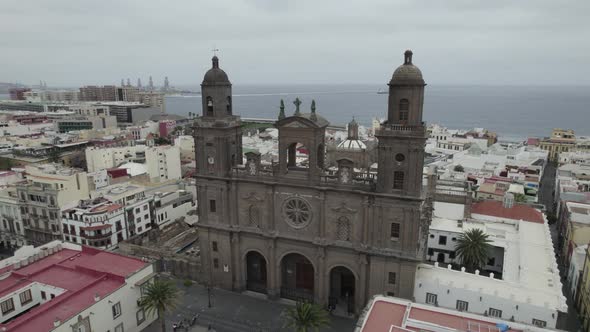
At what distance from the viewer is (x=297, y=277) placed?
4206cm

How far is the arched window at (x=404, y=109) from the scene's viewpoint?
32719 mm

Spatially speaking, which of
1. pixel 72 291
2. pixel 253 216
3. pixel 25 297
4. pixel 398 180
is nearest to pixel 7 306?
pixel 25 297

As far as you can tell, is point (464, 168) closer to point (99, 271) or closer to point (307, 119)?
point (307, 119)

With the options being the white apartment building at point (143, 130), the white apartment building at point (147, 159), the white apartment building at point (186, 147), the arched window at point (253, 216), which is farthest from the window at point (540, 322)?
the white apartment building at point (143, 130)

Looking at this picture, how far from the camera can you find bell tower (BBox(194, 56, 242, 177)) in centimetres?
3912

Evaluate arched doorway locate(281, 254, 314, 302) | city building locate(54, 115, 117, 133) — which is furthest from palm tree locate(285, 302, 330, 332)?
city building locate(54, 115, 117, 133)

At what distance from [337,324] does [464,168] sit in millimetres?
54707

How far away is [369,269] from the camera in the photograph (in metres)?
36.6

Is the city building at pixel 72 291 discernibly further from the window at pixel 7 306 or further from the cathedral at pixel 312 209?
the cathedral at pixel 312 209

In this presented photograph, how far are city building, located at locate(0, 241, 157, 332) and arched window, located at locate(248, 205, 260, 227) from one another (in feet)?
33.3

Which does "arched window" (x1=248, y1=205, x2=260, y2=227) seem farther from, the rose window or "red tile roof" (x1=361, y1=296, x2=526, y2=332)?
"red tile roof" (x1=361, y1=296, x2=526, y2=332)

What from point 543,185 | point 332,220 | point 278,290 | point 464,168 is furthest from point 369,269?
point 543,185

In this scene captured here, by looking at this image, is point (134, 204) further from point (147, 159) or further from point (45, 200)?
point (147, 159)

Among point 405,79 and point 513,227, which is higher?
Result: point 405,79
